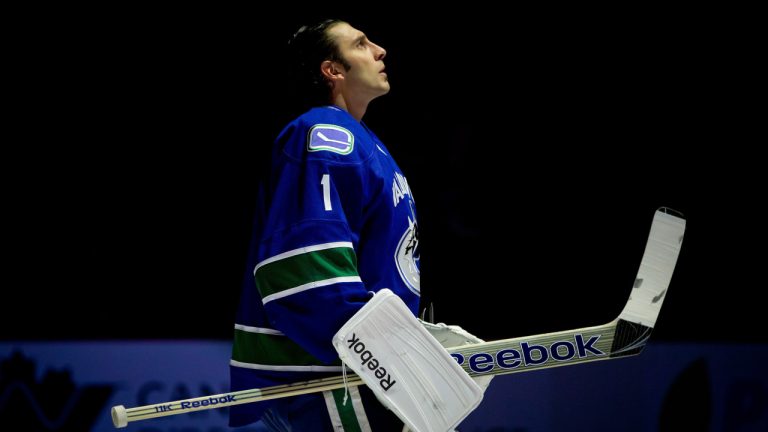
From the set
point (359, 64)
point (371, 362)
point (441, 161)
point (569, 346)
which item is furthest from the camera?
point (441, 161)

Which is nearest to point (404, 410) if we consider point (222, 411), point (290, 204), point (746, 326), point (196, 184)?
point (290, 204)

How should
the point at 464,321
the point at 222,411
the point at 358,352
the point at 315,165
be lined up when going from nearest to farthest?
the point at 358,352 < the point at 315,165 < the point at 222,411 < the point at 464,321

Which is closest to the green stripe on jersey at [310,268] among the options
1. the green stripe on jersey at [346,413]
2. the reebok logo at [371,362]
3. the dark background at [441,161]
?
the reebok logo at [371,362]

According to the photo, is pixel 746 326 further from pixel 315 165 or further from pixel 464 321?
pixel 315 165

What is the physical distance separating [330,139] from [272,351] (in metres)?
0.42

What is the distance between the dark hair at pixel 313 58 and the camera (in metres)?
2.29

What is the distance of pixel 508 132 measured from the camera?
3582 millimetres

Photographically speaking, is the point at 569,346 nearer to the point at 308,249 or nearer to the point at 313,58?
the point at 308,249

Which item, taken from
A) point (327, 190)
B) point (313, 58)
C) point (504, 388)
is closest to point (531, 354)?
point (327, 190)

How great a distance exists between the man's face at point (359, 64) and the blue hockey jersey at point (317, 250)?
0.52 ft

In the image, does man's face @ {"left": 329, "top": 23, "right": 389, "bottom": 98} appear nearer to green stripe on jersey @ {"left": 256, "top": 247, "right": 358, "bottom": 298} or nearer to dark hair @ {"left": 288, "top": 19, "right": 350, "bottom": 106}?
dark hair @ {"left": 288, "top": 19, "right": 350, "bottom": 106}

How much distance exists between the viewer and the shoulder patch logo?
76.6 inches

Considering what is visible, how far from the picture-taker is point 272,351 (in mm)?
1960

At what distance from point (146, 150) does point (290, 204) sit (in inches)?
64.4
